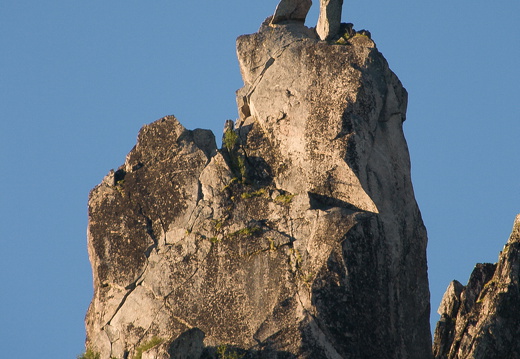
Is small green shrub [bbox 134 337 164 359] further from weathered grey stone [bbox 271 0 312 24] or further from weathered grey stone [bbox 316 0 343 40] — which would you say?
weathered grey stone [bbox 271 0 312 24]

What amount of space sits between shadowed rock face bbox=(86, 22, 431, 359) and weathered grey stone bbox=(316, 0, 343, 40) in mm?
648

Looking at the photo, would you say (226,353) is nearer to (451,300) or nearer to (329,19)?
(451,300)

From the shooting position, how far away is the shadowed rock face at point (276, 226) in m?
42.0

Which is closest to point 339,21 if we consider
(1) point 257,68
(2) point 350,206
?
(1) point 257,68

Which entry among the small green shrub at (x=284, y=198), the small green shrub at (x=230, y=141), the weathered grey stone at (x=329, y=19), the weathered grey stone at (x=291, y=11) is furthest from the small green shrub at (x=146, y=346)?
the weathered grey stone at (x=291, y=11)

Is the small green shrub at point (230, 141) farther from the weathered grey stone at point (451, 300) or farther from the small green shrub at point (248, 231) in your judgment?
the weathered grey stone at point (451, 300)

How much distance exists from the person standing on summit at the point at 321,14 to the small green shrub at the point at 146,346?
982 centimetres

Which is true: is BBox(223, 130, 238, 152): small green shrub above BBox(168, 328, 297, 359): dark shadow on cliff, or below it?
above

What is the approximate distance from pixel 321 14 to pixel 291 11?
0.90m

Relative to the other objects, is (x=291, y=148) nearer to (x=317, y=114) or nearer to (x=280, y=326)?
A: (x=317, y=114)

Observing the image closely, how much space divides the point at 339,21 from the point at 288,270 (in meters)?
7.98

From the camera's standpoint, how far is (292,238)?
140 ft

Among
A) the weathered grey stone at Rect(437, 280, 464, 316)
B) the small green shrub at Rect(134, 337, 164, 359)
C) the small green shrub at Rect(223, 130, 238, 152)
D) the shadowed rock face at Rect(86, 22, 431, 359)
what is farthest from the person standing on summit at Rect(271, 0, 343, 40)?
the small green shrub at Rect(134, 337, 164, 359)

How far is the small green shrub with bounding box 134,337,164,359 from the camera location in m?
42.6
